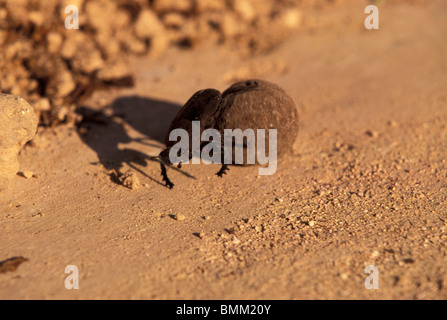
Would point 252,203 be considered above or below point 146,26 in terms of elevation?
below

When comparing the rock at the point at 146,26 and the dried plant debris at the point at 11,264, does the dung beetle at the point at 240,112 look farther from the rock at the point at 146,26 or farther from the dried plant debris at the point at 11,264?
the rock at the point at 146,26

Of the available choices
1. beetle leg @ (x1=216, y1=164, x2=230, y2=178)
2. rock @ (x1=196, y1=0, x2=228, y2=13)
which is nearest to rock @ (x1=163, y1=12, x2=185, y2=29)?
rock @ (x1=196, y1=0, x2=228, y2=13)

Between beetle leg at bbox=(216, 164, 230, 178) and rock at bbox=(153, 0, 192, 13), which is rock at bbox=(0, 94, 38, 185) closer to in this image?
beetle leg at bbox=(216, 164, 230, 178)

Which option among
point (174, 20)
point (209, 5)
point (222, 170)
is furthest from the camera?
point (209, 5)

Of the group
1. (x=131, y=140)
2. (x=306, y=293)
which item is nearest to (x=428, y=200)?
(x=306, y=293)

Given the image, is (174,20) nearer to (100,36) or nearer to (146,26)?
(146,26)

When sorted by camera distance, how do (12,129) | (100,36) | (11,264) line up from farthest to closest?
(100,36) → (12,129) → (11,264)

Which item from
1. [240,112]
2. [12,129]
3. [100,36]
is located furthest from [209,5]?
[12,129]

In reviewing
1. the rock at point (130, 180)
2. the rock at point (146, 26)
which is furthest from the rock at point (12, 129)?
the rock at point (146, 26)
